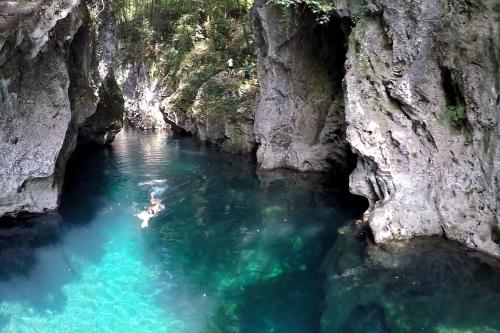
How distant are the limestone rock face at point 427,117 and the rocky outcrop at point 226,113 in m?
10.9

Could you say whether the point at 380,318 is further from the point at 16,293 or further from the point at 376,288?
the point at 16,293

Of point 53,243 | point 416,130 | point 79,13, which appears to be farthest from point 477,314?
point 79,13

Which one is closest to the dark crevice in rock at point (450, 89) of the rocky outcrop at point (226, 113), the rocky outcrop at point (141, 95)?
the rocky outcrop at point (226, 113)

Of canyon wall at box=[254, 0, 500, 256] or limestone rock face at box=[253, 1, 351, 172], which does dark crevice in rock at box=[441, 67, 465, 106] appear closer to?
canyon wall at box=[254, 0, 500, 256]

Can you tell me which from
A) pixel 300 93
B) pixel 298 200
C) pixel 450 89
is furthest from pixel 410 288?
pixel 300 93

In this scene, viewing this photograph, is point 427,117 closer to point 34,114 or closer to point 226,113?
point 34,114

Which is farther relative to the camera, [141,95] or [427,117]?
[141,95]

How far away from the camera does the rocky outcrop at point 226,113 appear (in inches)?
932

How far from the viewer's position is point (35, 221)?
1405 cm

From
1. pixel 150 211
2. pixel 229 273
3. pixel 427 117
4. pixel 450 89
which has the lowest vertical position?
pixel 229 273

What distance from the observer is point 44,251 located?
12.3 m

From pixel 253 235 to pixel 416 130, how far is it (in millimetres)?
5980

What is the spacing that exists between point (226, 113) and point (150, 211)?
36.2 feet

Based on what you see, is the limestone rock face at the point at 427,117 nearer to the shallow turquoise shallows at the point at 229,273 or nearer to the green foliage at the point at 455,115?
the green foliage at the point at 455,115
